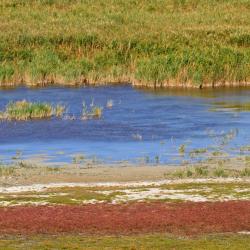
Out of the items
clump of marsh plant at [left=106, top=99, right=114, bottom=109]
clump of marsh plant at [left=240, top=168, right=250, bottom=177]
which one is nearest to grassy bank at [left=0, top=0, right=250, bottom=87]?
clump of marsh plant at [left=106, top=99, right=114, bottom=109]

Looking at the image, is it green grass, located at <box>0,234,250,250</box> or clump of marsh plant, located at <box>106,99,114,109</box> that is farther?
clump of marsh plant, located at <box>106,99,114,109</box>

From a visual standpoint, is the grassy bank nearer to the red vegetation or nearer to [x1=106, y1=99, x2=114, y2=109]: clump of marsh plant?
[x1=106, y1=99, x2=114, y2=109]: clump of marsh plant

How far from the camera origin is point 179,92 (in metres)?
41.2

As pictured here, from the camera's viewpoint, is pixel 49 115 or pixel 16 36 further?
pixel 16 36

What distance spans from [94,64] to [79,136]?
15552 millimetres

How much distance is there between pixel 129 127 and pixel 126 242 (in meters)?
16.9

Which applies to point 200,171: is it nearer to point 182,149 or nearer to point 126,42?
point 182,149

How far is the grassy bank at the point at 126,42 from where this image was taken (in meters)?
42.9

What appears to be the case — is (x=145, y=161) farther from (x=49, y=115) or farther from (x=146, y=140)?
(x=49, y=115)

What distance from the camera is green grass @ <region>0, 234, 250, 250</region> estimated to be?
14711 millimetres

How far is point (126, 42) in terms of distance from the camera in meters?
49.6

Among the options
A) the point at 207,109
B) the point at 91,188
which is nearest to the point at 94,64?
the point at 207,109

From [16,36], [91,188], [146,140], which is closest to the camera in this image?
[91,188]

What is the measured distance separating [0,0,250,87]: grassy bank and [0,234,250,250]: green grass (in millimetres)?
26748
